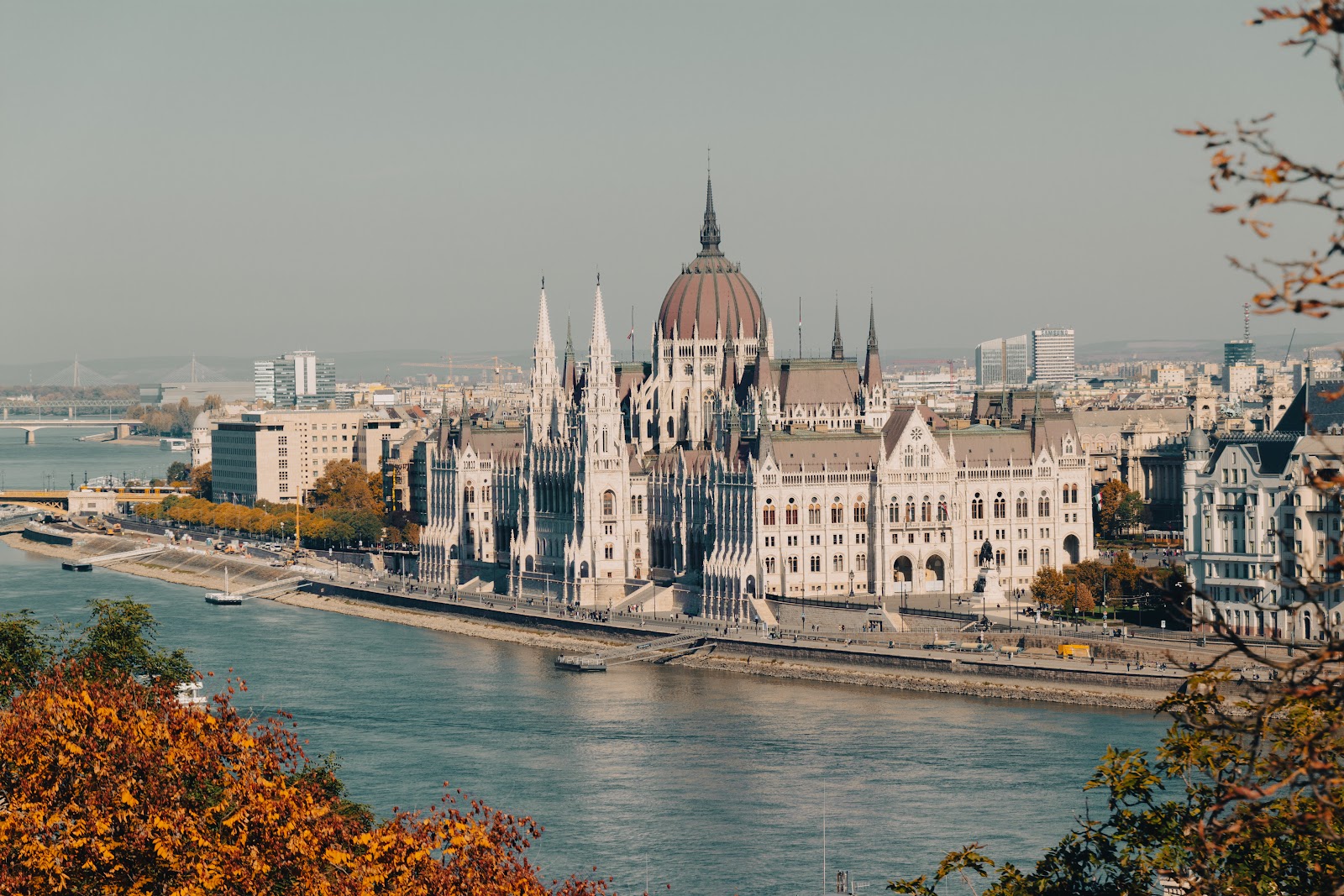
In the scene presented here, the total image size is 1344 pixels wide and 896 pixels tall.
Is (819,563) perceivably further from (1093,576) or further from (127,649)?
(127,649)

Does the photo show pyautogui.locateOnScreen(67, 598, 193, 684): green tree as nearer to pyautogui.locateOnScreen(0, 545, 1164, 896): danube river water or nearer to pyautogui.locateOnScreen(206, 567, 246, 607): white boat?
pyautogui.locateOnScreen(0, 545, 1164, 896): danube river water

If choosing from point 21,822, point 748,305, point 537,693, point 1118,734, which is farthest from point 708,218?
point 21,822

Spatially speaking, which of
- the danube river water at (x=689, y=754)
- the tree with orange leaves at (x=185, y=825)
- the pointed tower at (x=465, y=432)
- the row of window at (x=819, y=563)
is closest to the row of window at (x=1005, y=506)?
the row of window at (x=819, y=563)

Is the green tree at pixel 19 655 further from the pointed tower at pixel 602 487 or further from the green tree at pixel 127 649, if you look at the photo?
the pointed tower at pixel 602 487

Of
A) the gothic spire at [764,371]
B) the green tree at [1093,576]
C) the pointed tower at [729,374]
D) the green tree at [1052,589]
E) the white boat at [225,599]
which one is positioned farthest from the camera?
the white boat at [225,599]

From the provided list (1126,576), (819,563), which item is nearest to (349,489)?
(819,563)

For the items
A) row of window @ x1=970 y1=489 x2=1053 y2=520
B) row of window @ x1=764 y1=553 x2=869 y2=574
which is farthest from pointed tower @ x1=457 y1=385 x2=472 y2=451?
row of window @ x1=970 y1=489 x2=1053 y2=520
